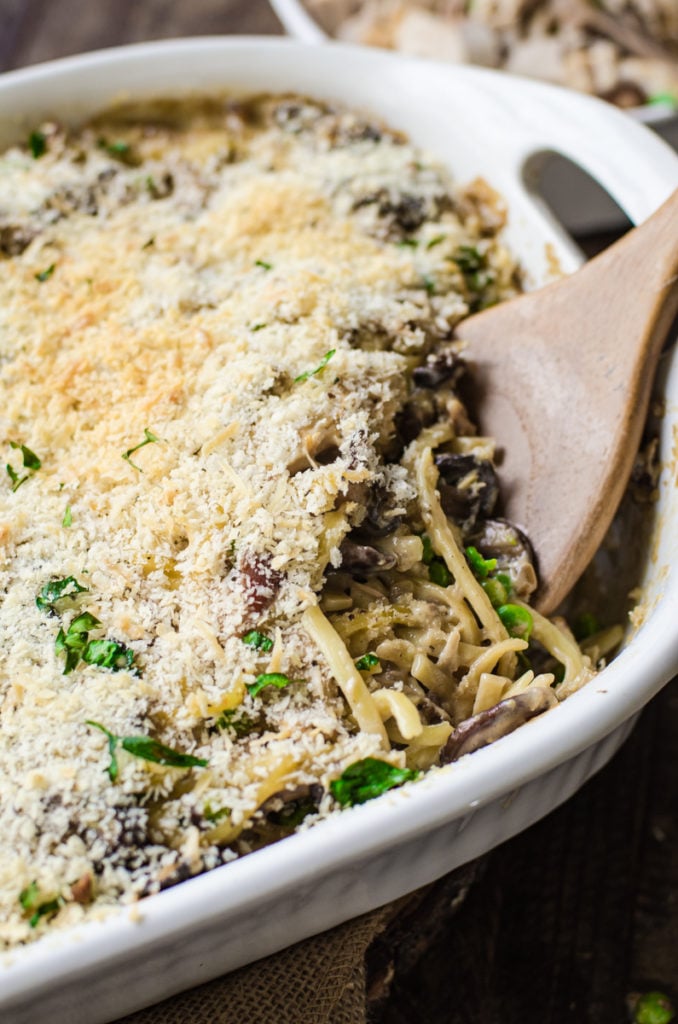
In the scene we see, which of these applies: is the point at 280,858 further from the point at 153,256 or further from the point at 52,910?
the point at 153,256

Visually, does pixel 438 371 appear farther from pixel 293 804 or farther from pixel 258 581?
pixel 293 804

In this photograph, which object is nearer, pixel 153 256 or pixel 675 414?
pixel 675 414

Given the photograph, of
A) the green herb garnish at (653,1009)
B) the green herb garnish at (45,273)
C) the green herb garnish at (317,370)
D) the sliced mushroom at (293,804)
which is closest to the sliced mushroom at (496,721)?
the sliced mushroom at (293,804)

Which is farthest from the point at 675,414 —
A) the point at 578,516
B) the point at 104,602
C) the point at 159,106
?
the point at 159,106

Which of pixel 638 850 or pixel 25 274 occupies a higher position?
pixel 25 274

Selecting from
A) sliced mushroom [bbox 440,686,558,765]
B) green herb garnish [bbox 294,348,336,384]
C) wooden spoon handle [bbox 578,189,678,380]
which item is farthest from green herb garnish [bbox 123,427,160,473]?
wooden spoon handle [bbox 578,189,678,380]

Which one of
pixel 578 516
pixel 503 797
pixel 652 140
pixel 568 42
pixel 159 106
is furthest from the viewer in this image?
pixel 568 42
